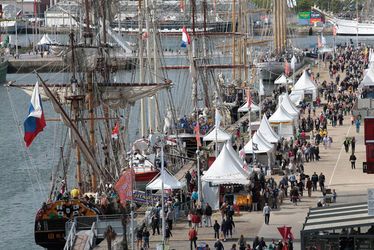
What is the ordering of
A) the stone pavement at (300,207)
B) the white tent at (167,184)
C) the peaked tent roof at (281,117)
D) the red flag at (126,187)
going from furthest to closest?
the peaked tent roof at (281,117), the white tent at (167,184), the stone pavement at (300,207), the red flag at (126,187)

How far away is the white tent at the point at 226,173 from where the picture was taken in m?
58.8

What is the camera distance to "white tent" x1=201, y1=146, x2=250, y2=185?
193ft

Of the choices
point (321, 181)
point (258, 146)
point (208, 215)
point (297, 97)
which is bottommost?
point (297, 97)

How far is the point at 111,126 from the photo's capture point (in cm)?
6919

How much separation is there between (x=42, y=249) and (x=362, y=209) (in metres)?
19.0

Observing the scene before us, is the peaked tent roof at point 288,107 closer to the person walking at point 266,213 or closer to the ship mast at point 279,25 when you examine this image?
the person walking at point 266,213

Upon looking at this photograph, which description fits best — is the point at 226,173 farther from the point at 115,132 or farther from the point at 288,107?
the point at 288,107

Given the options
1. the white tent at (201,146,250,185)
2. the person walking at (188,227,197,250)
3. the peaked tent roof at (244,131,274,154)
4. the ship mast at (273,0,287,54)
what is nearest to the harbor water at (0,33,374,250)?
the white tent at (201,146,250,185)

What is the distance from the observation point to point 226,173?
59.0 metres

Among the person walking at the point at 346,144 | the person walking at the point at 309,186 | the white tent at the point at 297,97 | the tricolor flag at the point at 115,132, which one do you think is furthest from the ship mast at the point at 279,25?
the person walking at the point at 309,186

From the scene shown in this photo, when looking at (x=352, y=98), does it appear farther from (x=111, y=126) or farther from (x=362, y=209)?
(x=362, y=209)

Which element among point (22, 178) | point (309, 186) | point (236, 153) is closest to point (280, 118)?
point (22, 178)

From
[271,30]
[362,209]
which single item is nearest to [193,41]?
[362,209]

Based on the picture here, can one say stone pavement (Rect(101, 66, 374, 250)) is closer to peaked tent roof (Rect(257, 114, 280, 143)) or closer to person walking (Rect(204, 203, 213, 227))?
person walking (Rect(204, 203, 213, 227))
